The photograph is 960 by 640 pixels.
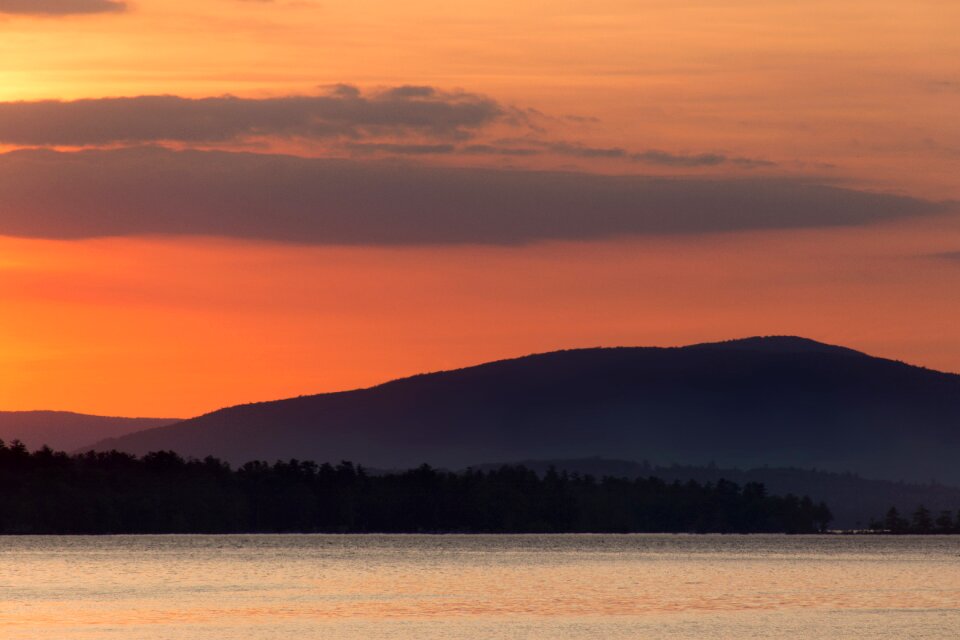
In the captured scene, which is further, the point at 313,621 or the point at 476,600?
the point at 476,600

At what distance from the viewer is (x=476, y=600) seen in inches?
5640

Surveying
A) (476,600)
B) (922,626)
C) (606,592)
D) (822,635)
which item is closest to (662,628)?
(822,635)

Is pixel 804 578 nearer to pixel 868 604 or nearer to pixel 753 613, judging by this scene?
pixel 868 604

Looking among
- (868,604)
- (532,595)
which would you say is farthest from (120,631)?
(868,604)

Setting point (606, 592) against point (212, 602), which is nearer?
point (212, 602)

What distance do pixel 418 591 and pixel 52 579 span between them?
42.3 meters

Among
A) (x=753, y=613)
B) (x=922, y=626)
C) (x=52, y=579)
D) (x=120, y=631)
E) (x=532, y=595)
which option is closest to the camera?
(x=120, y=631)

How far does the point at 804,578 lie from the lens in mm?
197625

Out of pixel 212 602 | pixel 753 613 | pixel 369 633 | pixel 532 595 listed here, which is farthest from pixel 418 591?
pixel 369 633

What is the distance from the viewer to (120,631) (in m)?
109

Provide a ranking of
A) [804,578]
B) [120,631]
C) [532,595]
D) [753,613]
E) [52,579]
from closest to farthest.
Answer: [120,631], [753,613], [532,595], [52,579], [804,578]

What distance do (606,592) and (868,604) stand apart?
76.1 feet

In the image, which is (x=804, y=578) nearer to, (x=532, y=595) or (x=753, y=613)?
(x=532, y=595)

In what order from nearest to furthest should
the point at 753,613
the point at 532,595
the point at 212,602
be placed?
the point at 753,613 < the point at 212,602 < the point at 532,595
